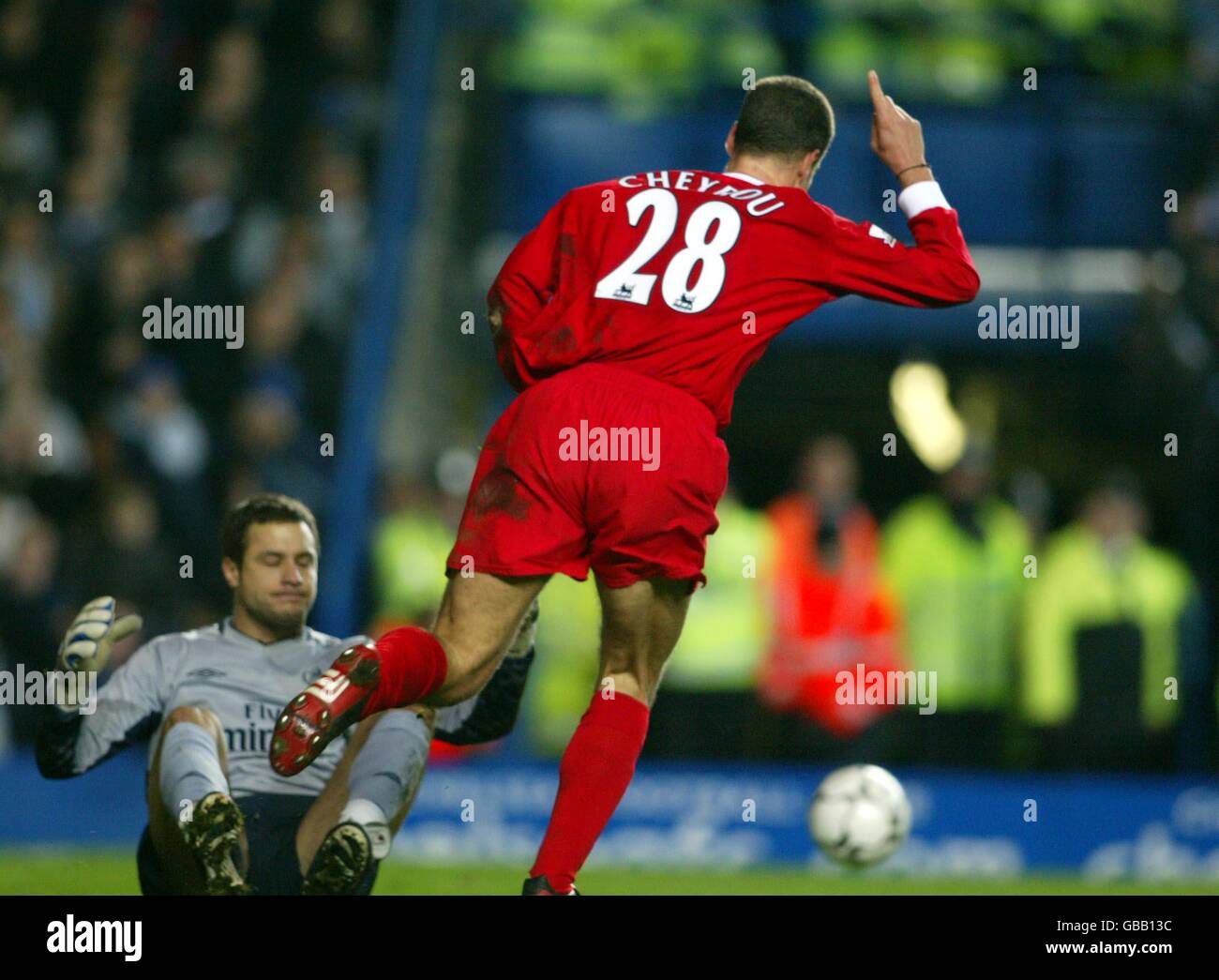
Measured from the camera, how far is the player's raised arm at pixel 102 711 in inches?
195

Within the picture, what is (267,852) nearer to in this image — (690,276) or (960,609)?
(690,276)

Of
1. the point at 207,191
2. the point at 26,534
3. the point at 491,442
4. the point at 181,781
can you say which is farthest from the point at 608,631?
the point at 207,191

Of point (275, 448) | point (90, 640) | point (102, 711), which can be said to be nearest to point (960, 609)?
point (275, 448)

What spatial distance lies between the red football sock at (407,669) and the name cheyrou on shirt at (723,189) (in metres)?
1.31

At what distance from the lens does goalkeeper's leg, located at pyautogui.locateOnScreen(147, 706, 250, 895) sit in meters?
4.62

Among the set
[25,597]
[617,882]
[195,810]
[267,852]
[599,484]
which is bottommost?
[617,882]

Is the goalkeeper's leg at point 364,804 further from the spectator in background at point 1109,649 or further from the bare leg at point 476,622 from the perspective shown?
the spectator in background at point 1109,649

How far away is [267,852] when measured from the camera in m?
5.09

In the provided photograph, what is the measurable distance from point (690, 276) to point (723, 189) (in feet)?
0.94

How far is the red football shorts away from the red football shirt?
10cm

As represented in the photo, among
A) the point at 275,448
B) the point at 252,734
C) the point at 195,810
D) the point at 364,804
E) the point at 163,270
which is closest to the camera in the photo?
the point at 195,810

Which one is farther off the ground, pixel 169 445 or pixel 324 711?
pixel 169 445

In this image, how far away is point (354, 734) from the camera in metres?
5.21

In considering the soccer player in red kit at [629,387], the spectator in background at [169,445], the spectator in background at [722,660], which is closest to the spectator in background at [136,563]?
the spectator in background at [169,445]
